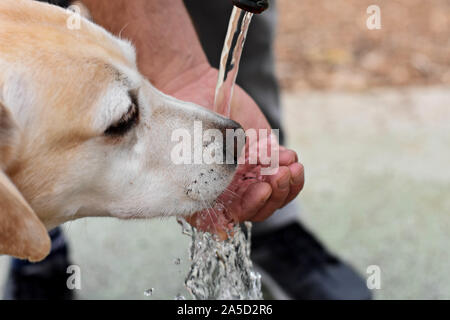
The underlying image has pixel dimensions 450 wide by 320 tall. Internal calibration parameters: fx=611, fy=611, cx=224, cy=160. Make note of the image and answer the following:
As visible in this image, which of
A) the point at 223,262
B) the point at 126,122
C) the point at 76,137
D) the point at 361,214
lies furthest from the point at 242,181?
the point at 361,214

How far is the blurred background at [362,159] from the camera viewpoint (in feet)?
8.49

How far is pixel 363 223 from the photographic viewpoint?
281 cm

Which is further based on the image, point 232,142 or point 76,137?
point 232,142

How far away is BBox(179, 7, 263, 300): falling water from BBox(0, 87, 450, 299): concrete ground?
426mm

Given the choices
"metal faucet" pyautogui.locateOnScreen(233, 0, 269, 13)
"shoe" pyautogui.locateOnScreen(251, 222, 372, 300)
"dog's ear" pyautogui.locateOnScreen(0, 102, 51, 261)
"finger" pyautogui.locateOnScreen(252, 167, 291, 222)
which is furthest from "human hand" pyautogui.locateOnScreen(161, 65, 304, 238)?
"shoe" pyautogui.locateOnScreen(251, 222, 372, 300)

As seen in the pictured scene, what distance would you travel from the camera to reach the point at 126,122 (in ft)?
5.29

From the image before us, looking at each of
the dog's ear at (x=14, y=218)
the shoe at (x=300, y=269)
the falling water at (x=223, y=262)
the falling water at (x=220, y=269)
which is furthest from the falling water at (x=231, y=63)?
the shoe at (x=300, y=269)

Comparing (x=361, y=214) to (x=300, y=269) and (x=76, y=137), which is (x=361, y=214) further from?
(x=76, y=137)

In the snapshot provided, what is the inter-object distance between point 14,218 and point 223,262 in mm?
808

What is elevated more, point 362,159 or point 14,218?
point 362,159

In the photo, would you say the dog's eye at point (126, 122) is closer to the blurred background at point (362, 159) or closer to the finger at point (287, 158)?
the finger at point (287, 158)

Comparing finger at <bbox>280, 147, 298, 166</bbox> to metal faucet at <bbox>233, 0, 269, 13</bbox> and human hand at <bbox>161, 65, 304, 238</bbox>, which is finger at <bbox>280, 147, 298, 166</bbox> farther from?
metal faucet at <bbox>233, 0, 269, 13</bbox>

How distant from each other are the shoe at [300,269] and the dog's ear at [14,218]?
1221 mm
